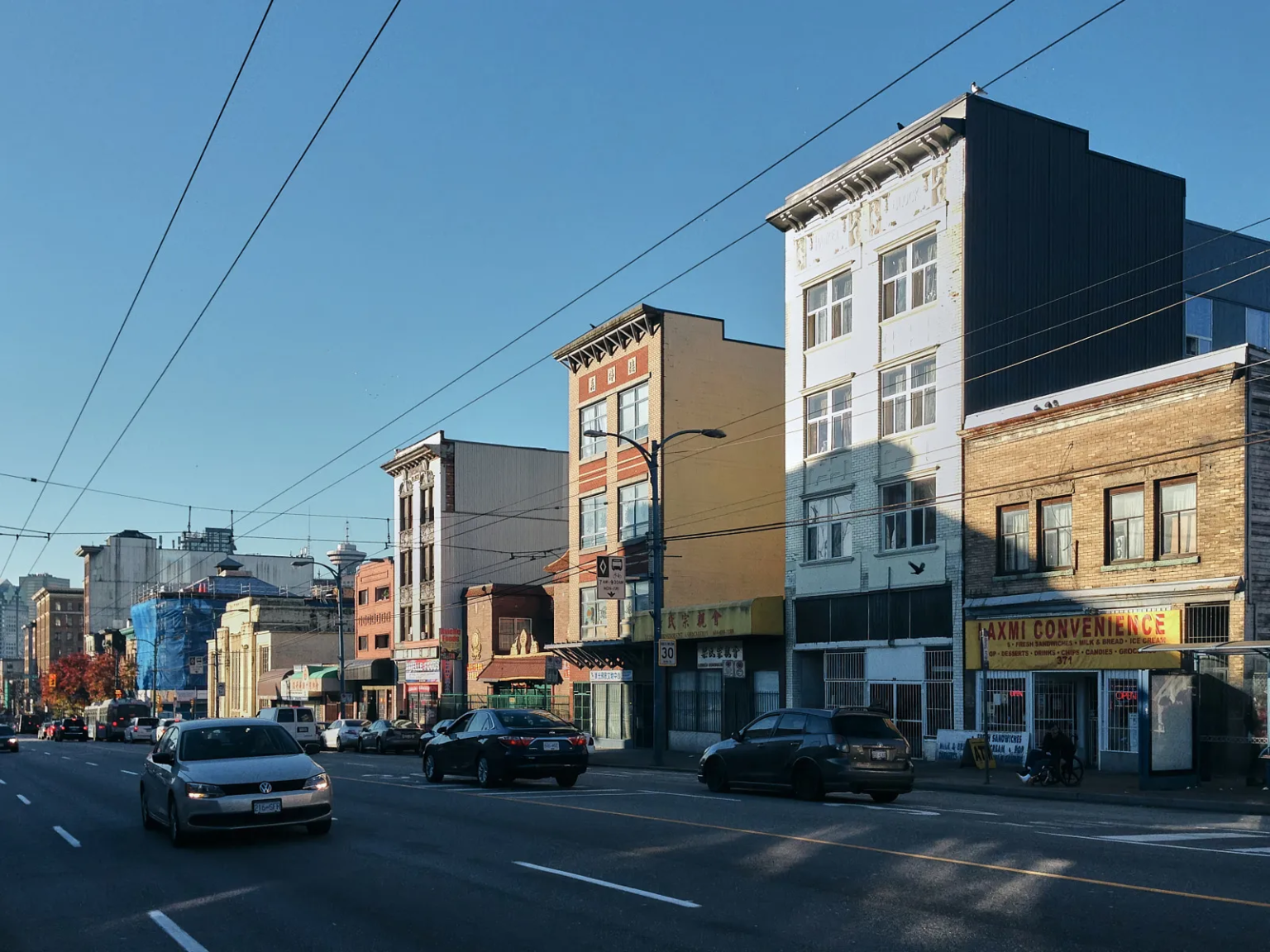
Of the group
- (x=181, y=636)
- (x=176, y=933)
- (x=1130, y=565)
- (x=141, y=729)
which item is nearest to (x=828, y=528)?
(x=1130, y=565)

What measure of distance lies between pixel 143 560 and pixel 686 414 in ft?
408

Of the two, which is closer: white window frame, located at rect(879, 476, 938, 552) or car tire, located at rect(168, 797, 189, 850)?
car tire, located at rect(168, 797, 189, 850)

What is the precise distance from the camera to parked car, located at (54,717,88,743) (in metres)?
77.9

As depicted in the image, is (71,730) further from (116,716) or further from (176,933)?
(176,933)

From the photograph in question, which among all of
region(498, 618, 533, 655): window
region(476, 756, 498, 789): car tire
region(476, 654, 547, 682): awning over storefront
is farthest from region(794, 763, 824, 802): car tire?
region(498, 618, 533, 655): window

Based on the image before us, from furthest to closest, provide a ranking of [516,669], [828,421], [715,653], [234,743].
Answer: [516,669] < [715,653] < [828,421] < [234,743]

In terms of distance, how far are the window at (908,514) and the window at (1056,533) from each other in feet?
12.9

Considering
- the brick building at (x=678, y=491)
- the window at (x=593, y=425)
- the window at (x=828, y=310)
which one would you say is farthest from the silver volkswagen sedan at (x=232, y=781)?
the window at (x=593, y=425)

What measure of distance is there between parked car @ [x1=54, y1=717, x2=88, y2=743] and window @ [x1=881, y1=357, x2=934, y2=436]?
59743 mm

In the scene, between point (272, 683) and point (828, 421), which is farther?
point (272, 683)

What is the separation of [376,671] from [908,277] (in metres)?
44.3

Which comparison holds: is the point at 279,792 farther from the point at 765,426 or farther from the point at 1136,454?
the point at 765,426

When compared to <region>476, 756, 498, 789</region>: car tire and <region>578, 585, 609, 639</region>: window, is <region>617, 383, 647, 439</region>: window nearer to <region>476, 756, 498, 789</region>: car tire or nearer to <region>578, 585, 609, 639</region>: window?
<region>578, 585, 609, 639</region>: window

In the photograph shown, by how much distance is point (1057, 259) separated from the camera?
3597cm
